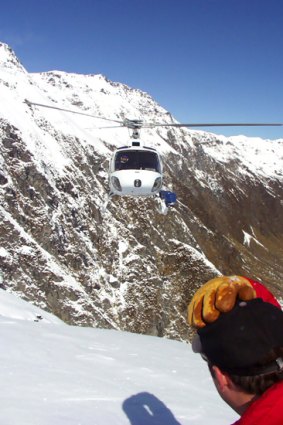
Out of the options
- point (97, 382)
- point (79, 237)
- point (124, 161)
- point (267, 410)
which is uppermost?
point (79, 237)

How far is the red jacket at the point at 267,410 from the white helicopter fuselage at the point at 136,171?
54.6 ft

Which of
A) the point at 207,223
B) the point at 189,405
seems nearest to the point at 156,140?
the point at 207,223

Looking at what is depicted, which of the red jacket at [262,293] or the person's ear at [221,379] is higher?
the red jacket at [262,293]

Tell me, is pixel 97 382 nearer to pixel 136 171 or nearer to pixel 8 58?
pixel 136 171

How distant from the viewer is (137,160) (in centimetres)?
1862

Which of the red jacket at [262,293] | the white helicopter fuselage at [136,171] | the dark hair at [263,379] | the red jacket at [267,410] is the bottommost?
the red jacket at [267,410]

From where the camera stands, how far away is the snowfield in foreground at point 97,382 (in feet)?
17.0

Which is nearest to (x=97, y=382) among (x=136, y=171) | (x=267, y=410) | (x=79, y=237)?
(x=267, y=410)

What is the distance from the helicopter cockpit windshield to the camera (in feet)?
61.1

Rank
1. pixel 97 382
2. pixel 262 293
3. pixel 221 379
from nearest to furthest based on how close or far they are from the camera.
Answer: pixel 221 379 → pixel 262 293 → pixel 97 382

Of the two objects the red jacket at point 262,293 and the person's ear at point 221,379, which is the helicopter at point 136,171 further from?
the person's ear at point 221,379

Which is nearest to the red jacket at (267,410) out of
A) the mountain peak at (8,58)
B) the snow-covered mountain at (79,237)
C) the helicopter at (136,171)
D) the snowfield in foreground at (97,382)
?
the snowfield in foreground at (97,382)

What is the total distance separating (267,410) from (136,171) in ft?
55.1

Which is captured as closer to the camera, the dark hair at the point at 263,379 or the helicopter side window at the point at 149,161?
the dark hair at the point at 263,379
